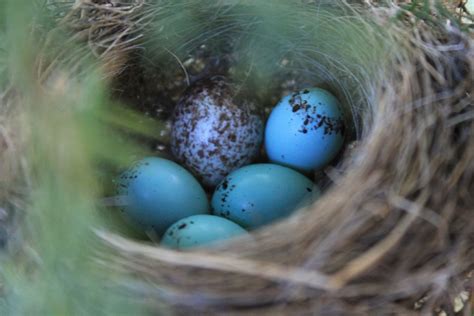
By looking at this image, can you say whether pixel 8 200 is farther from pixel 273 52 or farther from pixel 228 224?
pixel 273 52

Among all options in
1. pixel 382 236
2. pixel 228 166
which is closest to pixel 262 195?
pixel 228 166

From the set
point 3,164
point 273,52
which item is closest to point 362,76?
point 273,52

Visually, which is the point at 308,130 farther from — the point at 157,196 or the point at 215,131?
the point at 157,196

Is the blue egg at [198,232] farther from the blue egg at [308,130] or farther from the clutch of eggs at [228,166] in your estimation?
the blue egg at [308,130]

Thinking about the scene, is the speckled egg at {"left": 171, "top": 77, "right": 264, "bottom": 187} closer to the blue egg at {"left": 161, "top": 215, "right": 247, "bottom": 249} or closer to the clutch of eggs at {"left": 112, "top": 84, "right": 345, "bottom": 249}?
the clutch of eggs at {"left": 112, "top": 84, "right": 345, "bottom": 249}

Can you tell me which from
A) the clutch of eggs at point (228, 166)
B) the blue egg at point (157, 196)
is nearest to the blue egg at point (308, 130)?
the clutch of eggs at point (228, 166)

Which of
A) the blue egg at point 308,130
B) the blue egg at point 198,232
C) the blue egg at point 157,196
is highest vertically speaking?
the blue egg at point 308,130
